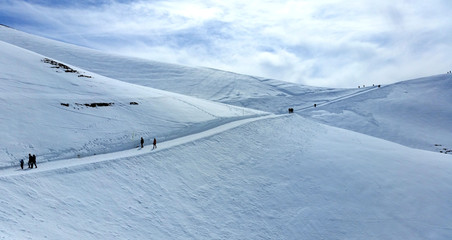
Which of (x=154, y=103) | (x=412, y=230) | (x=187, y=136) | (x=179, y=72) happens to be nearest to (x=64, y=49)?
(x=179, y=72)

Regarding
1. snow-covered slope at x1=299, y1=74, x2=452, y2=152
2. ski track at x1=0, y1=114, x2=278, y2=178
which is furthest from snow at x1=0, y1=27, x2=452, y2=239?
snow-covered slope at x1=299, y1=74, x2=452, y2=152

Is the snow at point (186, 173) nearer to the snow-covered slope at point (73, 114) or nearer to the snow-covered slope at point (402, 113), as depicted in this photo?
the snow-covered slope at point (73, 114)

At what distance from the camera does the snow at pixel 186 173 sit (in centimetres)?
1293

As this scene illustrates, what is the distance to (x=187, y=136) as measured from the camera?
23594 millimetres

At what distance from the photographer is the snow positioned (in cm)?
1293

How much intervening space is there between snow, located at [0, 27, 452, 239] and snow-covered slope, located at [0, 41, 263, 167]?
10 centimetres

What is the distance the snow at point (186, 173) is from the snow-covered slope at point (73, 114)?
0.10 meters

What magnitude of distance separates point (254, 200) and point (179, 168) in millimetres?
4683

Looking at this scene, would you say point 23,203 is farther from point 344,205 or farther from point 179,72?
point 179,72

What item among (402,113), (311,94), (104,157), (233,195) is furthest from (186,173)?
(311,94)

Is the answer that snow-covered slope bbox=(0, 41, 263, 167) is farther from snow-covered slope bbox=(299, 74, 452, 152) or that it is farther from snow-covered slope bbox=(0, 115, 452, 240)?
snow-covered slope bbox=(299, 74, 452, 152)

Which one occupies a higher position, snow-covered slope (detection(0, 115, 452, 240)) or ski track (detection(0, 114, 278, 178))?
ski track (detection(0, 114, 278, 178))

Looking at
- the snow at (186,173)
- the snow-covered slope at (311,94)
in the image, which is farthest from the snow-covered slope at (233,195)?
the snow-covered slope at (311,94)

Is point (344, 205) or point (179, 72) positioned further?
point (179, 72)
